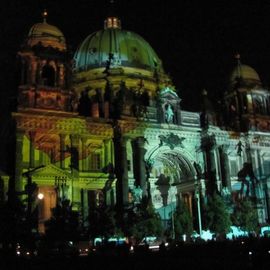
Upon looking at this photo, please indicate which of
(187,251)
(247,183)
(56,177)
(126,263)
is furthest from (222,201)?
(126,263)

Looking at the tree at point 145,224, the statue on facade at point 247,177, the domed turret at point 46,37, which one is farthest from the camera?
the statue on facade at point 247,177

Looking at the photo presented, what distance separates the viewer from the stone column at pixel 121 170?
46.7 m

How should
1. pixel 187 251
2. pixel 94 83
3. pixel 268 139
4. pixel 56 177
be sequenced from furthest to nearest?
pixel 94 83 < pixel 268 139 < pixel 56 177 < pixel 187 251

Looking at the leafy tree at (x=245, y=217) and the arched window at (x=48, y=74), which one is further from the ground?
the arched window at (x=48, y=74)

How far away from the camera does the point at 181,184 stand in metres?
57.0

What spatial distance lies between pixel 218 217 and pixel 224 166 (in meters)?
9.01

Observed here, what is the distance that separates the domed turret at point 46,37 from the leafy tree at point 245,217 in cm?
2660

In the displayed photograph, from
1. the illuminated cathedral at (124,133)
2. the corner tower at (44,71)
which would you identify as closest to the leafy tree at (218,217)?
the illuminated cathedral at (124,133)

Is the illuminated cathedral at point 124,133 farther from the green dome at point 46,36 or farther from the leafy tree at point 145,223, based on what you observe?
the leafy tree at point 145,223

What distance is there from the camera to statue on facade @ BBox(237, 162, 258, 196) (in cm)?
5616

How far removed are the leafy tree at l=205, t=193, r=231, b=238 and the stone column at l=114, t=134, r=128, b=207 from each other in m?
9.29

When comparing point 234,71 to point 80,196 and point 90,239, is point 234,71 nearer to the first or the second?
point 80,196

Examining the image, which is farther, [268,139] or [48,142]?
[268,139]

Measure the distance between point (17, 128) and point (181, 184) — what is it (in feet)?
76.0
